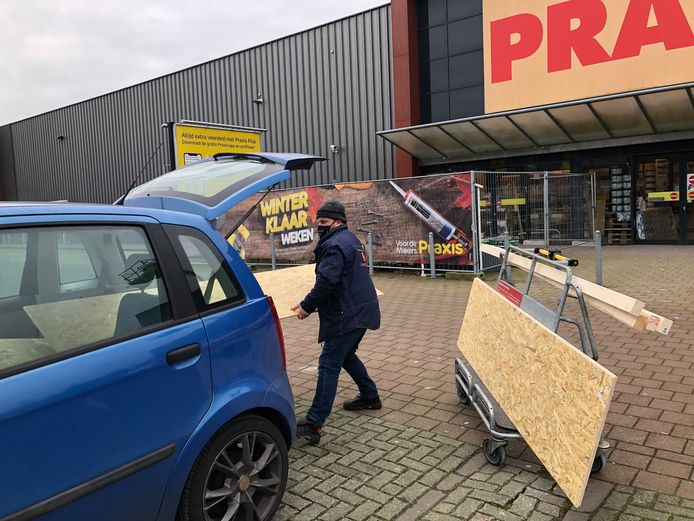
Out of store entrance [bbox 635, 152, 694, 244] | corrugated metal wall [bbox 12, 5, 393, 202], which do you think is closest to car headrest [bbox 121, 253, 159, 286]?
store entrance [bbox 635, 152, 694, 244]

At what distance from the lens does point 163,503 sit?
2260 mm

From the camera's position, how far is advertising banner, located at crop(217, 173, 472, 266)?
416 inches

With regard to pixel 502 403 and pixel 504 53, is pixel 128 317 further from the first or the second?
pixel 504 53

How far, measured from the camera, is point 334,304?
3785mm

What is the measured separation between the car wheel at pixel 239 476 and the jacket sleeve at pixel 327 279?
1.05 meters

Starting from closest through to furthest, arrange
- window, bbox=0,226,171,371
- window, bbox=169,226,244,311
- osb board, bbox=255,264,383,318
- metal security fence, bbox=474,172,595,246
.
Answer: window, bbox=0,226,171,371, window, bbox=169,226,244,311, osb board, bbox=255,264,383,318, metal security fence, bbox=474,172,595,246

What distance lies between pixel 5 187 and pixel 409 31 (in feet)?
89.1

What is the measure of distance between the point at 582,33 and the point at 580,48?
35 centimetres

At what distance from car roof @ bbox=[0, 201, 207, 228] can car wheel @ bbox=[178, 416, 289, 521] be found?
985mm

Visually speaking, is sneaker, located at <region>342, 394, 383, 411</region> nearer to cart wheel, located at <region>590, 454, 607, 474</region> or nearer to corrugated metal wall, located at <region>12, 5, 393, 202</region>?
cart wheel, located at <region>590, 454, 607, 474</region>

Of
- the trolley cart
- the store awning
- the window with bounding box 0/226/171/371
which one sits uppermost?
the store awning

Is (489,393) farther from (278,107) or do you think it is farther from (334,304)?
(278,107)

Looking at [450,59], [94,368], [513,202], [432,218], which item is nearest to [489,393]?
[94,368]

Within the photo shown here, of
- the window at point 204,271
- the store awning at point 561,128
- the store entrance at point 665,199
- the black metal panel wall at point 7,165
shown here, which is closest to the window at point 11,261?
the window at point 204,271
